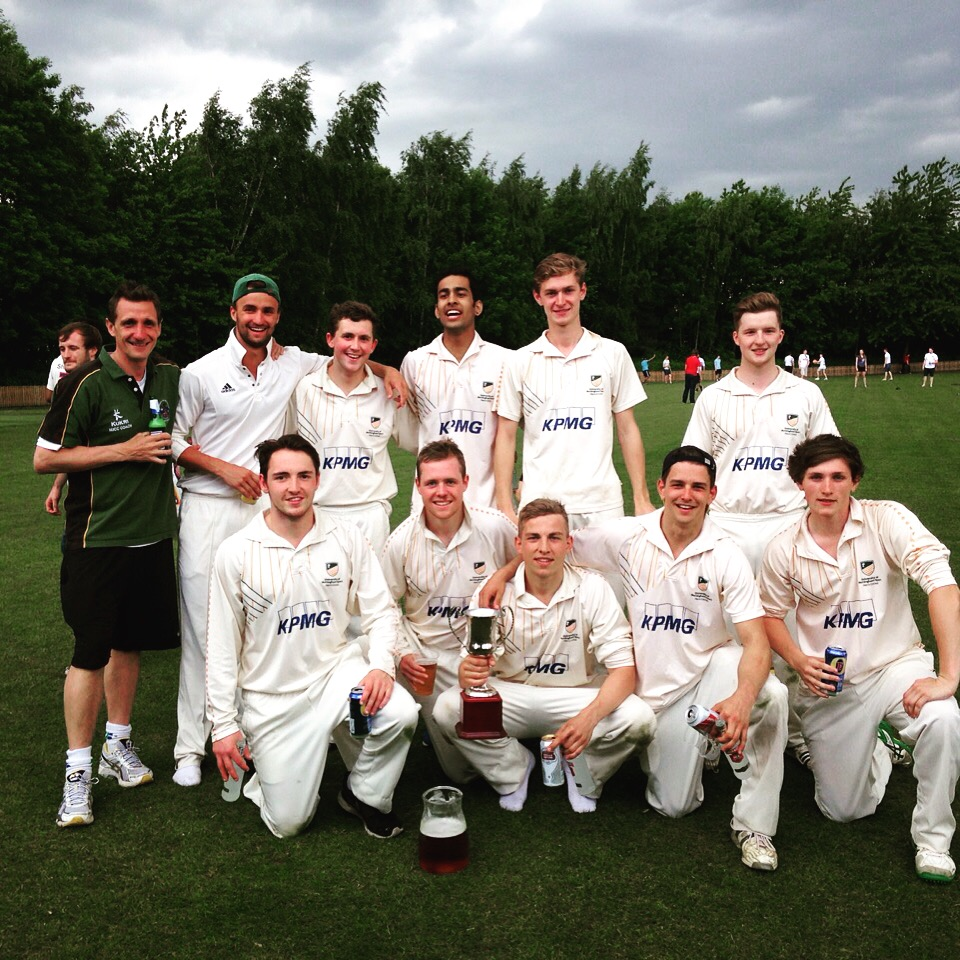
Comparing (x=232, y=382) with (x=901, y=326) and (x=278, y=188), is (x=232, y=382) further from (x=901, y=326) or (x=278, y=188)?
(x=901, y=326)

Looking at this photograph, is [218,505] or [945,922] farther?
[218,505]

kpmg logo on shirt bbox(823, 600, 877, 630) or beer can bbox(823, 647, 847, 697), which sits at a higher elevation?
kpmg logo on shirt bbox(823, 600, 877, 630)

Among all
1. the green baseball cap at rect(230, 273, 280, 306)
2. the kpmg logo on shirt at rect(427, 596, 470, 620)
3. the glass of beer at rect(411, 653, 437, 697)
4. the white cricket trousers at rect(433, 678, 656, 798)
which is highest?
the green baseball cap at rect(230, 273, 280, 306)

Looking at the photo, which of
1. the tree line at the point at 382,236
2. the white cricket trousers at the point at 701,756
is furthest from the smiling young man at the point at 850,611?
the tree line at the point at 382,236

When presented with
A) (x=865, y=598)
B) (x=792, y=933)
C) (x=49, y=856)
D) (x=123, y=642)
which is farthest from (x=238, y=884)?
(x=865, y=598)

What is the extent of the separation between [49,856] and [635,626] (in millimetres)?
2887

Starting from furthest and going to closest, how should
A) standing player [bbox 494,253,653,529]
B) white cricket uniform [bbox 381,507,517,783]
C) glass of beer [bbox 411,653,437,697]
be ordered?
standing player [bbox 494,253,653,529] < white cricket uniform [bbox 381,507,517,783] < glass of beer [bbox 411,653,437,697]

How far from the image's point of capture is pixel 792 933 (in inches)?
134

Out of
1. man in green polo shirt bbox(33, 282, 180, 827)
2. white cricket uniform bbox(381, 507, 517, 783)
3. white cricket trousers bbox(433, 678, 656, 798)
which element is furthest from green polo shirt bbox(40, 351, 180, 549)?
white cricket trousers bbox(433, 678, 656, 798)

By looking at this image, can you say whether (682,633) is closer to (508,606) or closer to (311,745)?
(508,606)

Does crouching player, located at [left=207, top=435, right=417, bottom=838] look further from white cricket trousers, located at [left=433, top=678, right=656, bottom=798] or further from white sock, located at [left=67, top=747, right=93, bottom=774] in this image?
white sock, located at [left=67, top=747, right=93, bottom=774]

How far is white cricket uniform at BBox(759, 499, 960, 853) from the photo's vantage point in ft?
13.7

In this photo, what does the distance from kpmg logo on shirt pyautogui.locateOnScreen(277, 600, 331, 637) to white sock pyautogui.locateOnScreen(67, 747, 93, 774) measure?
1.09 metres

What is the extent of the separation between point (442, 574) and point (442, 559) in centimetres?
8
